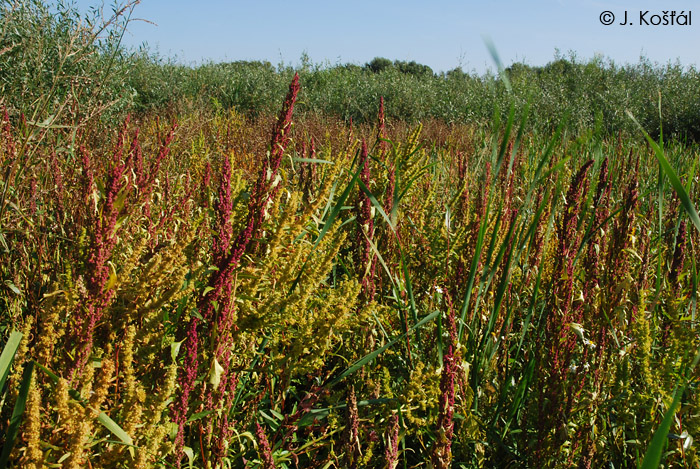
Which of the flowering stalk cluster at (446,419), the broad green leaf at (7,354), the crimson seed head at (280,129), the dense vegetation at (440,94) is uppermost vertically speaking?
the dense vegetation at (440,94)

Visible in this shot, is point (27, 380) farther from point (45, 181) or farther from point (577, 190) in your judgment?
point (45, 181)

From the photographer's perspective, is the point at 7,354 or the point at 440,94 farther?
the point at 440,94

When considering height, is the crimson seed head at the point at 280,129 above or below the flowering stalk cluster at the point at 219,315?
above

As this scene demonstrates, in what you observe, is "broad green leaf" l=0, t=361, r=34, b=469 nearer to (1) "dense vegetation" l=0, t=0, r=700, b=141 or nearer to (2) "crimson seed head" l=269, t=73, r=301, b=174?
(2) "crimson seed head" l=269, t=73, r=301, b=174

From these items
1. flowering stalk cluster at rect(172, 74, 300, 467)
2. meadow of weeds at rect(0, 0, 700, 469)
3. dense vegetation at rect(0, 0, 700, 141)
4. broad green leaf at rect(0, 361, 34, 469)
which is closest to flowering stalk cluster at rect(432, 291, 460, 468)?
meadow of weeds at rect(0, 0, 700, 469)

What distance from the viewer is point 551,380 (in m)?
1.48

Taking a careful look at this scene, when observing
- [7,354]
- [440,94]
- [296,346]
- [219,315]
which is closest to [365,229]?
[296,346]

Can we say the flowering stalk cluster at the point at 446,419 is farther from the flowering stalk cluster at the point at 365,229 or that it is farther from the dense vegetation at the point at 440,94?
the dense vegetation at the point at 440,94

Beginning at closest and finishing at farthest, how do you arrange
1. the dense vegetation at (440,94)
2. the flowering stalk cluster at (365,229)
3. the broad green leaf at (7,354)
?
the broad green leaf at (7,354), the flowering stalk cluster at (365,229), the dense vegetation at (440,94)

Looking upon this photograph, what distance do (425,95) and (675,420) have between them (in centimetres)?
1309

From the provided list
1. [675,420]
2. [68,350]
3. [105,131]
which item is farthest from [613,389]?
[105,131]

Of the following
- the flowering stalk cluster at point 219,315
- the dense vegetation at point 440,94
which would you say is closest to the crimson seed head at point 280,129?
the flowering stalk cluster at point 219,315

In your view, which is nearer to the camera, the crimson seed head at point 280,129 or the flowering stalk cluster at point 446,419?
the flowering stalk cluster at point 446,419

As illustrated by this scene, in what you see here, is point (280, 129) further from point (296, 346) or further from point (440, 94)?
point (440, 94)
